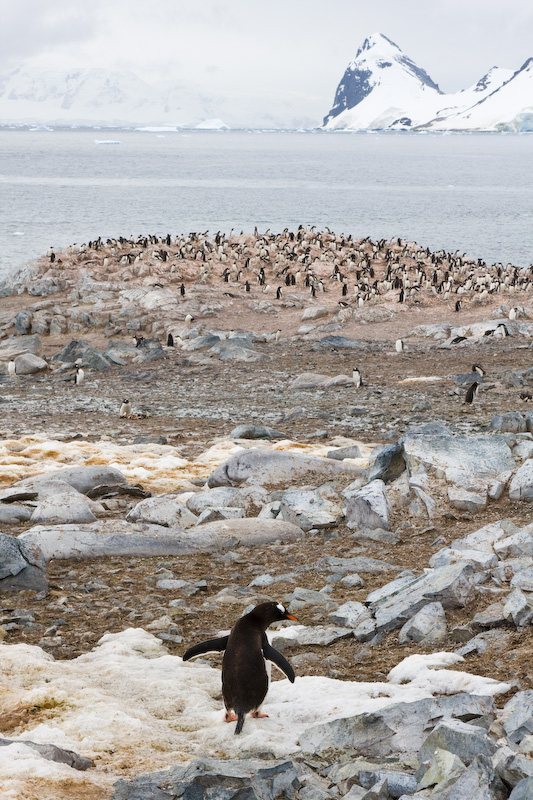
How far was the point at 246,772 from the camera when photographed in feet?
12.5

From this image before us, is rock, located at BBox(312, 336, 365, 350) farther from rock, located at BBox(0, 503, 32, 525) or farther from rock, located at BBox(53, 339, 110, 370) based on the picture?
rock, located at BBox(0, 503, 32, 525)

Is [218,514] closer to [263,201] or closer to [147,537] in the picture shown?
[147,537]

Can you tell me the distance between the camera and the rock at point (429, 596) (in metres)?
5.97

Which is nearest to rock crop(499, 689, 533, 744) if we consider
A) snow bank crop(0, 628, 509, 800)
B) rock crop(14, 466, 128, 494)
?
snow bank crop(0, 628, 509, 800)

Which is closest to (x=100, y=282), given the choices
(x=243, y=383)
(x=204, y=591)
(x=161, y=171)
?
(x=243, y=383)

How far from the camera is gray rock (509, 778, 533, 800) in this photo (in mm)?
3312

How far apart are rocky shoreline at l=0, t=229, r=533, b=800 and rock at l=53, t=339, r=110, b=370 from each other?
220mm

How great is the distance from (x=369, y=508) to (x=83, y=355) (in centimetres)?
1472

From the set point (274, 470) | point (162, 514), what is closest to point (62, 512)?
point (162, 514)

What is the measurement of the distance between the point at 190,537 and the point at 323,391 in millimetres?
9162

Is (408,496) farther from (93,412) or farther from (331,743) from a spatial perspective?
(93,412)

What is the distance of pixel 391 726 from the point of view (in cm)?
429

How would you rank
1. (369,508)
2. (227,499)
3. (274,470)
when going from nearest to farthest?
(369,508)
(227,499)
(274,470)

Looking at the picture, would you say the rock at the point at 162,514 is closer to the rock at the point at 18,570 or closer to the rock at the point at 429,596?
the rock at the point at 18,570
